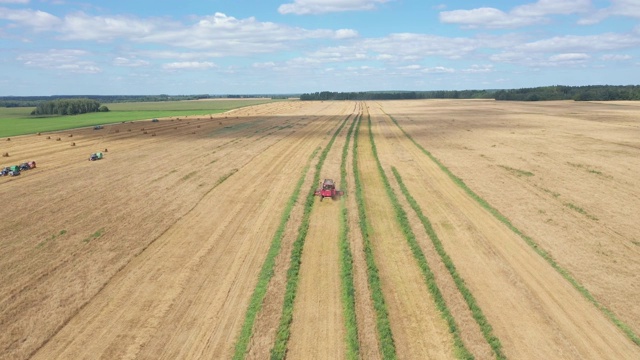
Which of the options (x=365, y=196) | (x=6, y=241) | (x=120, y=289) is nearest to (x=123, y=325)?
(x=120, y=289)

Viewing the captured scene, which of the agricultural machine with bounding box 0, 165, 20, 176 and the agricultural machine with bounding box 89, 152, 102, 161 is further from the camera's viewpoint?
the agricultural machine with bounding box 89, 152, 102, 161

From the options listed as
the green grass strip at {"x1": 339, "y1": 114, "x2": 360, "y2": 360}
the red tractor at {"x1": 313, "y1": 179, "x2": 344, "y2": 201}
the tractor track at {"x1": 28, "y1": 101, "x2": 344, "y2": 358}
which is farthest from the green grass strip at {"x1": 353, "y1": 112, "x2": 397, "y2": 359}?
the tractor track at {"x1": 28, "y1": 101, "x2": 344, "y2": 358}

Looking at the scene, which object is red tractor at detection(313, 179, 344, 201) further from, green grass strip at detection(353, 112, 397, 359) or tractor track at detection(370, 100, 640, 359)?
tractor track at detection(370, 100, 640, 359)

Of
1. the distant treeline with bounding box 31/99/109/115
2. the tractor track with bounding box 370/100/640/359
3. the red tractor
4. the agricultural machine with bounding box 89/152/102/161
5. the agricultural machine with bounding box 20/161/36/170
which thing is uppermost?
the distant treeline with bounding box 31/99/109/115

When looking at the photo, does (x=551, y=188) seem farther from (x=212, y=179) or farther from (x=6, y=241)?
(x=6, y=241)

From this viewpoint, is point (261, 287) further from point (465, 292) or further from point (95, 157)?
point (95, 157)

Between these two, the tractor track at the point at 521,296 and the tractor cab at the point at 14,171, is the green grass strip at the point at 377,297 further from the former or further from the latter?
the tractor cab at the point at 14,171

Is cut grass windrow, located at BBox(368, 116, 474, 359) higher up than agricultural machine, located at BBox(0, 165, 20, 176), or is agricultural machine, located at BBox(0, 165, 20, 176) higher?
agricultural machine, located at BBox(0, 165, 20, 176)

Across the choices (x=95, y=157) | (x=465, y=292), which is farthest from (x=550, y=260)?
(x=95, y=157)

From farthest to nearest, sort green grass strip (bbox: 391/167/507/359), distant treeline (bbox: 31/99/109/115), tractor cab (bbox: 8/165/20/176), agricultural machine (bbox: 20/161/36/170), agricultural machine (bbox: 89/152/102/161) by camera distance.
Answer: distant treeline (bbox: 31/99/109/115) → agricultural machine (bbox: 89/152/102/161) → agricultural machine (bbox: 20/161/36/170) → tractor cab (bbox: 8/165/20/176) → green grass strip (bbox: 391/167/507/359)
